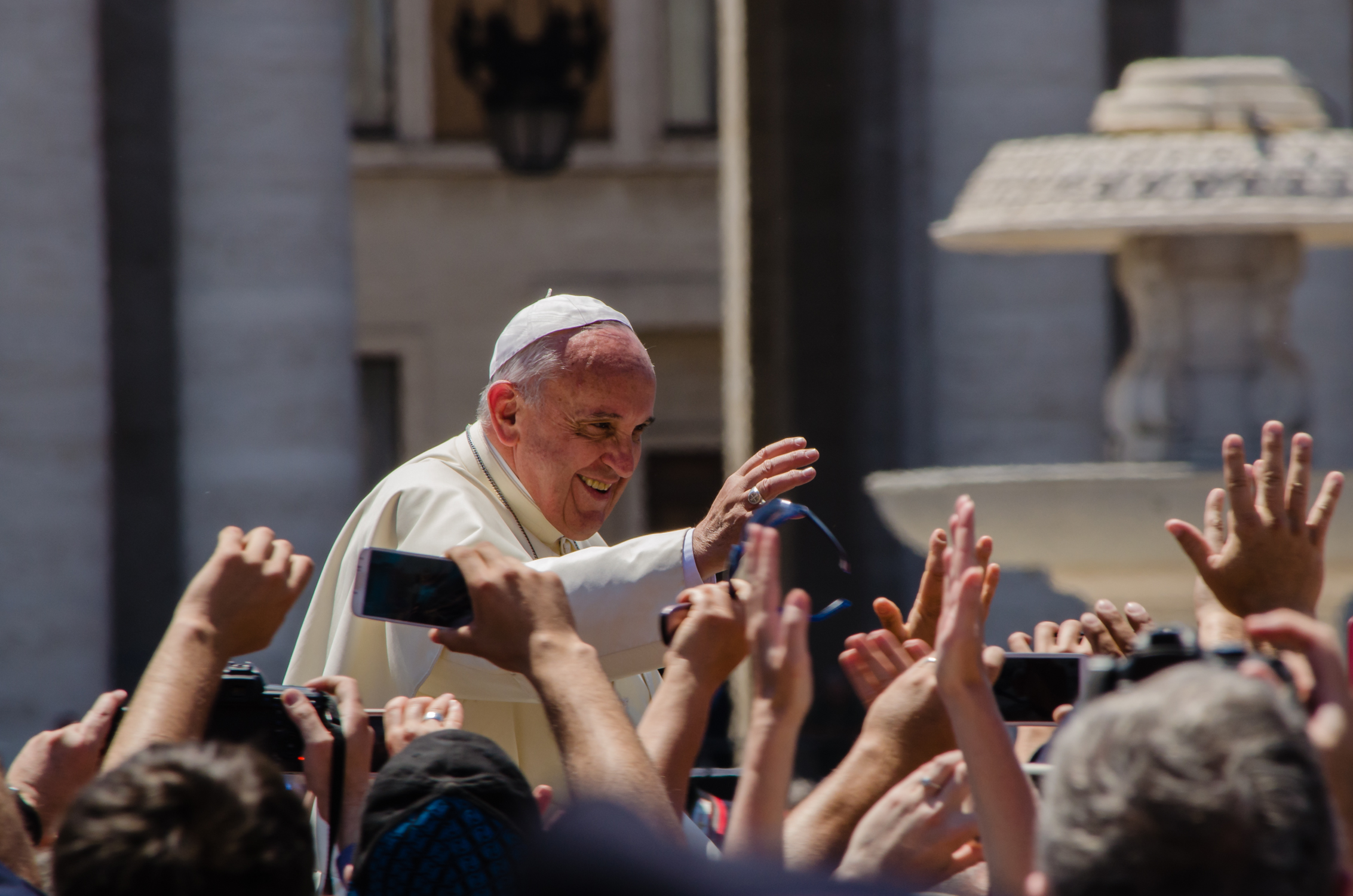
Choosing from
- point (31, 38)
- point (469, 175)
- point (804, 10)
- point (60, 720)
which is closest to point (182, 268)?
point (31, 38)

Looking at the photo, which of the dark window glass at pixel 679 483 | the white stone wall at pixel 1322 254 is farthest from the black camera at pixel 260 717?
the dark window glass at pixel 679 483

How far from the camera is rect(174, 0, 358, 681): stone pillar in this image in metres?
8.71

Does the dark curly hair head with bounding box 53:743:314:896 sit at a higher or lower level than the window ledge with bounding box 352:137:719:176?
lower

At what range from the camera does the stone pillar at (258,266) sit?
871cm

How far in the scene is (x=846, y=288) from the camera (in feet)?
36.7

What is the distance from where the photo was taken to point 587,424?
11.7 feet

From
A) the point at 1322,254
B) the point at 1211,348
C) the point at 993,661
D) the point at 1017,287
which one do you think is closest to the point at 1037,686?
the point at 993,661

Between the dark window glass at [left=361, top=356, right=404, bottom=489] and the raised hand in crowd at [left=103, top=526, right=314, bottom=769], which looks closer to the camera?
the raised hand in crowd at [left=103, top=526, right=314, bottom=769]

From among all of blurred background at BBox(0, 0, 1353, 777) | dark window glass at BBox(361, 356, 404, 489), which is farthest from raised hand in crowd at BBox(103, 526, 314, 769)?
dark window glass at BBox(361, 356, 404, 489)

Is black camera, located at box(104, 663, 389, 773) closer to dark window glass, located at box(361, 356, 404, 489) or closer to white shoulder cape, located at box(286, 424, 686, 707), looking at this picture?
white shoulder cape, located at box(286, 424, 686, 707)

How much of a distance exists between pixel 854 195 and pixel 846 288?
530 millimetres

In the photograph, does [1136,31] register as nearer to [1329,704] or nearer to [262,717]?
[262,717]

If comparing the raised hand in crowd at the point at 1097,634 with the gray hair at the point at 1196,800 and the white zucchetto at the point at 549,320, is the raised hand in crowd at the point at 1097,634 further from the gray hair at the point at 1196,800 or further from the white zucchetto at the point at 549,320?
the gray hair at the point at 1196,800

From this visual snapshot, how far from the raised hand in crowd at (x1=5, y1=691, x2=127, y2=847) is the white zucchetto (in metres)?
1.23
